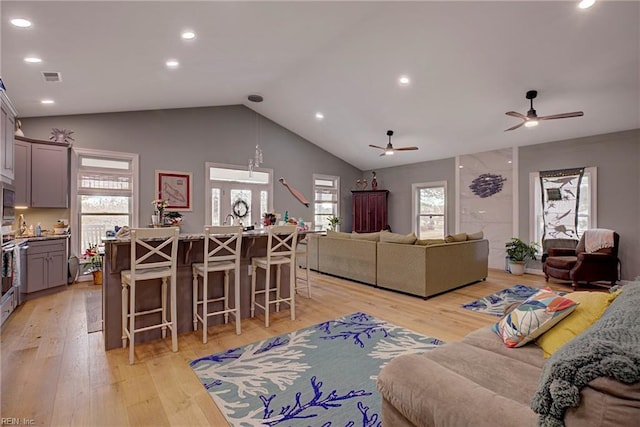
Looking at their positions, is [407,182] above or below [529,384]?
above

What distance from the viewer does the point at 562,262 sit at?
5418 mm

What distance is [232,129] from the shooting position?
7344mm

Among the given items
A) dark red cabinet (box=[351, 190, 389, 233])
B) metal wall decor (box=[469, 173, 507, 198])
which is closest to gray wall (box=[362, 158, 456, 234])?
dark red cabinet (box=[351, 190, 389, 233])

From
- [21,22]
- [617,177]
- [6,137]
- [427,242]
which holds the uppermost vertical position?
[21,22]

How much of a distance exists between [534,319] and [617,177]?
221 inches

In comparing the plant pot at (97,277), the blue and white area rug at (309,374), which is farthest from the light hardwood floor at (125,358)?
the plant pot at (97,277)

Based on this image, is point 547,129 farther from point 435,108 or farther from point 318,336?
point 318,336

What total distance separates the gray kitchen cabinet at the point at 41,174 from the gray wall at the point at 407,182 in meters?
Result: 7.36

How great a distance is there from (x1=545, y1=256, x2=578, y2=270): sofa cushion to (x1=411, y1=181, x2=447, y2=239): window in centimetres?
264

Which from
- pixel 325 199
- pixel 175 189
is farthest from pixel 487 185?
pixel 175 189

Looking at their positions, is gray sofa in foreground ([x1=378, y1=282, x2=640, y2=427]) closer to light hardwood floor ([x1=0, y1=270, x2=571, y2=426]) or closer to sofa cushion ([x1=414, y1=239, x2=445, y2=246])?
light hardwood floor ([x1=0, y1=270, x2=571, y2=426])

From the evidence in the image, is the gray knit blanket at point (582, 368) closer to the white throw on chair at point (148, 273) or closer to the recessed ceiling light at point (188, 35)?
the white throw on chair at point (148, 273)

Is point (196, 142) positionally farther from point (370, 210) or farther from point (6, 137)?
point (370, 210)

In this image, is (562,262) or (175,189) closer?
(562,262)
